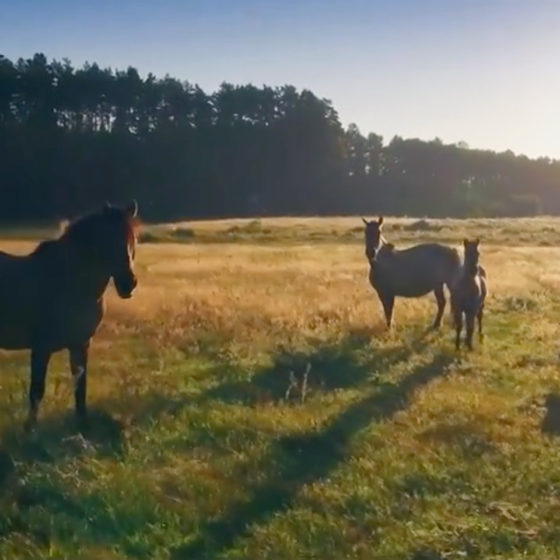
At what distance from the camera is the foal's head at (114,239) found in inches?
363

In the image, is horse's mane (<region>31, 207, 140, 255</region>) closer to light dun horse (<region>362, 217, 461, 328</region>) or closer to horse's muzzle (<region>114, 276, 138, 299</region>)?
horse's muzzle (<region>114, 276, 138, 299</region>)

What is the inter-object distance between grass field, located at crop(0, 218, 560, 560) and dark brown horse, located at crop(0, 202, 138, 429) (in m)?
0.69

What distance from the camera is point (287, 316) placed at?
57.3 ft

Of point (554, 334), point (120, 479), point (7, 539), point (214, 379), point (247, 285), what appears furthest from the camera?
point (247, 285)

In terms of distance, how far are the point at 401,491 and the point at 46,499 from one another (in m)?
3.00

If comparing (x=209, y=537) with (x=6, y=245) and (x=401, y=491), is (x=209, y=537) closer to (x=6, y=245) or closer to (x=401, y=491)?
(x=401, y=491)

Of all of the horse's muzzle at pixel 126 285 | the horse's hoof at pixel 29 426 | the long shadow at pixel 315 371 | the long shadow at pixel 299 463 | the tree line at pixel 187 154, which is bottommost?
the long shadow at pixel 299 463

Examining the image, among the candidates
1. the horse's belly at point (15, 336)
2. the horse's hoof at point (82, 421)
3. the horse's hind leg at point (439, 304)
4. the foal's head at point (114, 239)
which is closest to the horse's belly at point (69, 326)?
the horse's belly at point (15, 336)

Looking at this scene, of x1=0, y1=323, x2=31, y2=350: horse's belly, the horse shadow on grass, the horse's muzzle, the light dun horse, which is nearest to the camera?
the horse's muzzle

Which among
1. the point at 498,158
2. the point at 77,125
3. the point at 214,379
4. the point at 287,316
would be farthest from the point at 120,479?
the point at 498,158

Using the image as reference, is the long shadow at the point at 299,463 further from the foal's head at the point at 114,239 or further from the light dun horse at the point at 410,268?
the light dun horse at the point at 410,268

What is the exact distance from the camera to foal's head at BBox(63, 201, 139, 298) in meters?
9.23

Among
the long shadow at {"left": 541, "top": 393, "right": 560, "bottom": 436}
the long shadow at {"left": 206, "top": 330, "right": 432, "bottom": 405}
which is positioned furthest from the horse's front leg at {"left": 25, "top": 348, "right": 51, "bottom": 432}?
the long shadow at {"left": 541, "top": 393, "right": 560, "bottom": 436}

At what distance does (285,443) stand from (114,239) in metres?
2.70
